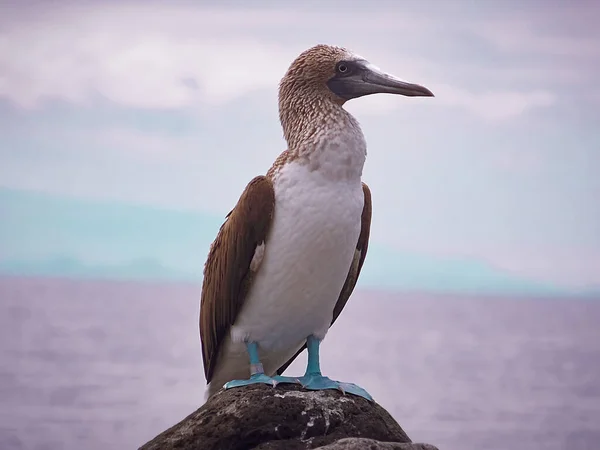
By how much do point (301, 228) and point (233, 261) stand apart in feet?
1.82

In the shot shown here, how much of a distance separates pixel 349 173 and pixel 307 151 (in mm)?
324

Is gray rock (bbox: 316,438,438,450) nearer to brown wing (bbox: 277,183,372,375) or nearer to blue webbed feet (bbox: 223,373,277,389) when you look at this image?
blue webbed feet (bbox: 223,373,277,389)

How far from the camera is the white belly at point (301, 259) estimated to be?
605cm

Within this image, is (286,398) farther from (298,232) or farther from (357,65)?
(357,65)

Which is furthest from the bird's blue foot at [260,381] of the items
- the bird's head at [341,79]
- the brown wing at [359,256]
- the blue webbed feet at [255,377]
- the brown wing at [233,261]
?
the bird's head at [341,79]

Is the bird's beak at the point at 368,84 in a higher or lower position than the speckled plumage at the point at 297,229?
higher

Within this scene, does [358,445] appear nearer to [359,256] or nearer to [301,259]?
[301,259]

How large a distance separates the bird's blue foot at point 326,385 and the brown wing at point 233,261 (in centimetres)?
68

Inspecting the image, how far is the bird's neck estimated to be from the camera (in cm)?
606

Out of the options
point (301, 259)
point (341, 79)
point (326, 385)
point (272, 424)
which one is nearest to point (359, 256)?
point (301, 259)

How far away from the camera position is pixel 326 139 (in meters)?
6.07

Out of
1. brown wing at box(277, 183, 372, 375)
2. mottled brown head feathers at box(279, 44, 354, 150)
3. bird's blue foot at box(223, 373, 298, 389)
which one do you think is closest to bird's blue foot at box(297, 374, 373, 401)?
→ bird's blue foot at box(223, 373, 298, 389)

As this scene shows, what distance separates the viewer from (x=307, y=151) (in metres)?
6.09

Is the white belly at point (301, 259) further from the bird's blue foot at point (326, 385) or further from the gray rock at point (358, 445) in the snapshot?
the gray rock at point (358, 445)
